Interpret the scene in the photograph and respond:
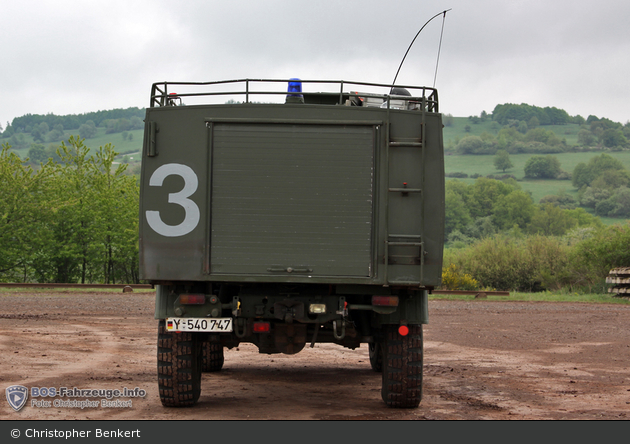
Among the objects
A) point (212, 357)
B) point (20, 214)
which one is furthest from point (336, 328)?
point (20, 214)

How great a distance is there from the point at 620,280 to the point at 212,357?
26.1 m

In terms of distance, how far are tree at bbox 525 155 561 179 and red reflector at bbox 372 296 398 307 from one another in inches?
5646

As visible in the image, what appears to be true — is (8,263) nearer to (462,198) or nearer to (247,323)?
(247,323)

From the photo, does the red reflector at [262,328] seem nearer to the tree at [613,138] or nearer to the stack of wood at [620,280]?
the stack of wood at [620,280]

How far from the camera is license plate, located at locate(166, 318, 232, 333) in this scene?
266 inches

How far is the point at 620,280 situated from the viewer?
3077 centimetres

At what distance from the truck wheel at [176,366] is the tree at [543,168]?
144 metres

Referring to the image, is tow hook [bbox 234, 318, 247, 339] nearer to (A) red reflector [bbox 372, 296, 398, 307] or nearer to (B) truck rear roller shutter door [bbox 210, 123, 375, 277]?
(B) truck rear roller shutter door [bbox 210, 123, 375, 277]

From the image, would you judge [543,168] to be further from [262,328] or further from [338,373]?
[262,328]

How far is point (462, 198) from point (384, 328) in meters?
107

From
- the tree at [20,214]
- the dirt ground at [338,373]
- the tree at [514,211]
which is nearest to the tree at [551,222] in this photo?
the tree at [514,211]

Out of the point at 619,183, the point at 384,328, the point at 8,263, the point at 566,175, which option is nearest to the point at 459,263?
the point at 8,263

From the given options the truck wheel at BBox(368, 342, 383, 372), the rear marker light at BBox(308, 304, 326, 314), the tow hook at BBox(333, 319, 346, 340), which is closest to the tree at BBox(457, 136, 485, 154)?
the truck wheel at BBox(368, 342, 383, 372)

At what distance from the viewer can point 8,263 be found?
38781 millimetres
